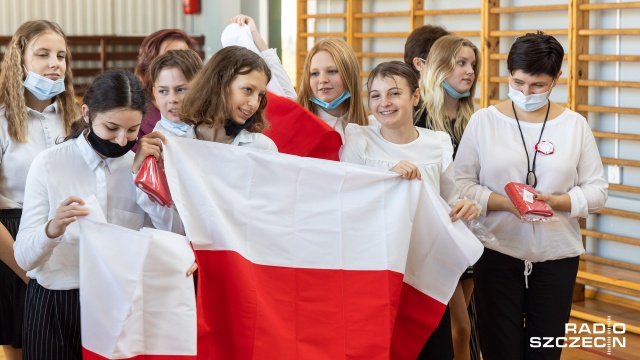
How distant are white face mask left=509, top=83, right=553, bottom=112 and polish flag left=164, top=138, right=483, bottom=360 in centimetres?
47

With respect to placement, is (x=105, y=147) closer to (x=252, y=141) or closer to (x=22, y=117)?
(x=252, y=141)

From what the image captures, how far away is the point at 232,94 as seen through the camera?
2.49m

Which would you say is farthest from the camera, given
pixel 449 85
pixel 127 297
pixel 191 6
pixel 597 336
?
pixel 191 6

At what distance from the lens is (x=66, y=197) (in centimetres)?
226

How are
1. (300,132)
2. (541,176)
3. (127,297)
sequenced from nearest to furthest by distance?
1. (127,297)
2. (541,176)
3. (300,132)

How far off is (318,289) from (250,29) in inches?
54.7

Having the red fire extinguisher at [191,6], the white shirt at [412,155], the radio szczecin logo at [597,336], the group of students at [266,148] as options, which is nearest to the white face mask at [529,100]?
the group of students at [266,148]

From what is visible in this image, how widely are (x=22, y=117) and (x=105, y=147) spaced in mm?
768

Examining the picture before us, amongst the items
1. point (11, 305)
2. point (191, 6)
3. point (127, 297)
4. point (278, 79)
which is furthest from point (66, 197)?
point (191, 6)

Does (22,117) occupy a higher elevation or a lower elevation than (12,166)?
higher

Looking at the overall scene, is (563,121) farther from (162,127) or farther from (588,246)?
(588,246)

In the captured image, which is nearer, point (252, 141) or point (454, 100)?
point (252, 141)

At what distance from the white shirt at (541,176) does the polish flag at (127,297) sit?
107 cm

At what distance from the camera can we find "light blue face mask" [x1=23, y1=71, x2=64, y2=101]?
9.64 ft
